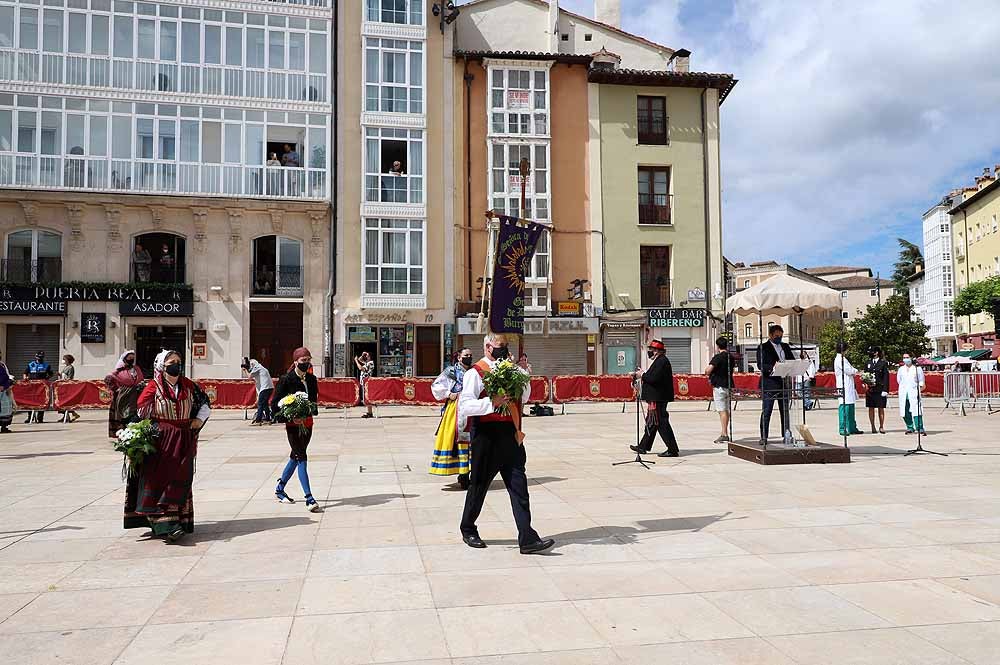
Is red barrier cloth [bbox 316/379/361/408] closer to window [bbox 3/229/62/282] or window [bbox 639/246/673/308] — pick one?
window [bbox 3/229/62/282]

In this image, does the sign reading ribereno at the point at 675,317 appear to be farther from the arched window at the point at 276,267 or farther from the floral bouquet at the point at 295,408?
the floral bouquet at the point at 295,408

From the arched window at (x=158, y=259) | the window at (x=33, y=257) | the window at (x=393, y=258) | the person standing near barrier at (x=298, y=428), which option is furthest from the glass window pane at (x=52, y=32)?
the person standing near barrier at (x=298, y=428)

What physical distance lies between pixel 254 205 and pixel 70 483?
20702 mm

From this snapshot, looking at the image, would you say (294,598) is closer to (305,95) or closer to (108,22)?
(305,95)

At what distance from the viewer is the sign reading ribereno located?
108 ft

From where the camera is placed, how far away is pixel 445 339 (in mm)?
30672

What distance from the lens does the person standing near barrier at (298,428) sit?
7832mm

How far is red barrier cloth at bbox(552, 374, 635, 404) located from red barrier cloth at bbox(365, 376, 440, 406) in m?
4.27

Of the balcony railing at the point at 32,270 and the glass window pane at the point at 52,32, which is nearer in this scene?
the glass window pane at the point at 52,32

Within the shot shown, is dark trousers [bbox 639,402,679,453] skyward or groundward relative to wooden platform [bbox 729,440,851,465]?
skyward

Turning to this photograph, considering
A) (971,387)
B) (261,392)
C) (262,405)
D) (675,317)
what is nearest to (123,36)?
(261,392)

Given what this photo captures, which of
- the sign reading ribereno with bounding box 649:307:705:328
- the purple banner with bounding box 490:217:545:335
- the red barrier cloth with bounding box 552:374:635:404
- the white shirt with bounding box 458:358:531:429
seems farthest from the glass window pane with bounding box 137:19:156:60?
the white shirt with bounding box 458:358:531:429

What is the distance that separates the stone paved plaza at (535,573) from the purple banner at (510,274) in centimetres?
1010

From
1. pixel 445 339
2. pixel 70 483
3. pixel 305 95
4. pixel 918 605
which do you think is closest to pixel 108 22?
pixel 305 95
